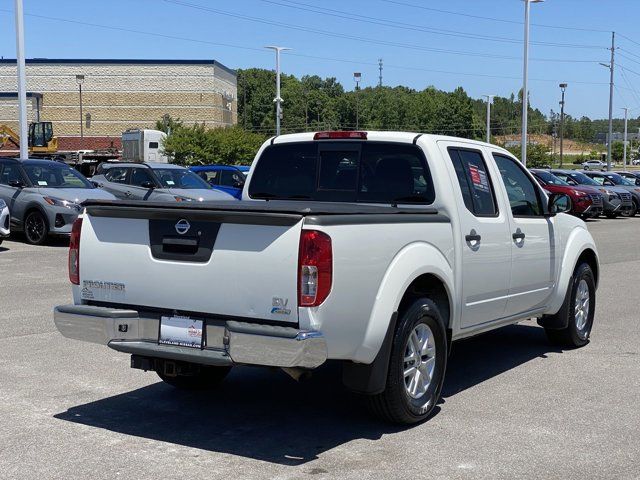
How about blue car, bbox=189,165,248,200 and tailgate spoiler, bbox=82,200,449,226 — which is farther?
blue car, bbox=189,165,248,200

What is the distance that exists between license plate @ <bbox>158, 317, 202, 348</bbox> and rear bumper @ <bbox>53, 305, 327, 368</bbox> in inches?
1.4

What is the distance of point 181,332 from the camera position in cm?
551

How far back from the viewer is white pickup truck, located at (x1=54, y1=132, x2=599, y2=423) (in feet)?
16.9

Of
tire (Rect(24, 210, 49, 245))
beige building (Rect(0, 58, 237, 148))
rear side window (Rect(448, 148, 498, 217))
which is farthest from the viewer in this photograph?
beige building (Rect(0, 58, 237, 148))

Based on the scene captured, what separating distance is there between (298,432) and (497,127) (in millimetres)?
179475

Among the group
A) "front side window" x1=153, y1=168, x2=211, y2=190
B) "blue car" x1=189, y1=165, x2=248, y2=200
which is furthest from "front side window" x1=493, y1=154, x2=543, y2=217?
"blue car" x1=189, y1=165, x2=248, y2=200

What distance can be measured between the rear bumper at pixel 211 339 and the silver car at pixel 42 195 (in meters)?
11.9

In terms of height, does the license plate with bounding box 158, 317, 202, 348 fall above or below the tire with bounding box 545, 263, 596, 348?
above

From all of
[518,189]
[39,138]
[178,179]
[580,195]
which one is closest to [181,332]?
[518,189]

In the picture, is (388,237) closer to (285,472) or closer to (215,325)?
(215,325)

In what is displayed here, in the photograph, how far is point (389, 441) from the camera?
18.8ft

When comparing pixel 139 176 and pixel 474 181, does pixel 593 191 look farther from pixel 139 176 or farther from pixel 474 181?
pixel 474 181

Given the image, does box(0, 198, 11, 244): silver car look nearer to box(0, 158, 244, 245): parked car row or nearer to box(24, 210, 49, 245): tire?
box(0, 158, 244, 245): parked car row

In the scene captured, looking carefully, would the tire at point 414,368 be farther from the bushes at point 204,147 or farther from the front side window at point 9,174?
the bushes at point 204,147
